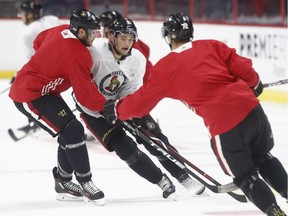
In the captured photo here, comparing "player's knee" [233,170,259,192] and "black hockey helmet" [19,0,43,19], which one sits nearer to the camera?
"player's knee" [233,170,259,192]

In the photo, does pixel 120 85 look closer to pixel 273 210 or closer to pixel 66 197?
pixel 66 197

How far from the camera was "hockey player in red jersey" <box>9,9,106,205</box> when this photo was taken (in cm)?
363

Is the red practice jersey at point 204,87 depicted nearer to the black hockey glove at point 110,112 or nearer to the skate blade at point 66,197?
the black hockey glove at point 110,112

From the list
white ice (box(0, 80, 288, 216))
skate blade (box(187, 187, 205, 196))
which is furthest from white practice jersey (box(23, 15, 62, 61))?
skate blade (box(187, 187, 205, 196))

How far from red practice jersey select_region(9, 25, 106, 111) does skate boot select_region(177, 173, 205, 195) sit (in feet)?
2.06

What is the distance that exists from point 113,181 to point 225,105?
1541mm

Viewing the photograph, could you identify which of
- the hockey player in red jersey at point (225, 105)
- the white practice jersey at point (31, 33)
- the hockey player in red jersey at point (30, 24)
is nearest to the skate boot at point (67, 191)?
the hockey player in red jersey at point (225, 105)

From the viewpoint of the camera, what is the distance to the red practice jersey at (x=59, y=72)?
362 centimetres

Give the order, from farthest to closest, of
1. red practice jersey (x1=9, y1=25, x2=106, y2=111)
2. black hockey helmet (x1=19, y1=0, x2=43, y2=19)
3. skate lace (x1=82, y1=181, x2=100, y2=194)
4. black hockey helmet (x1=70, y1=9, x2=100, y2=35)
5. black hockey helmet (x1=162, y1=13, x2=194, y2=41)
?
black hockey helmet (x1=19, y1=0, x2=43, y2=19) → skate lace (x1=82, y1=181, x2=100, y2=194) → black hockey helmet (x1=70, y1=9, x2=100, y2=35) → red practice jersey (x1=9, y1=25, x2=106, y2=111) → black hockey helmet (x1=162, y1=13, x2=194, y2=41)

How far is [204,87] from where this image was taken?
9.84 feet

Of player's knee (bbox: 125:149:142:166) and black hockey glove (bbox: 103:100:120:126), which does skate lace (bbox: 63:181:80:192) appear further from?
black hockey glove (bbox: 103:100:120:126)

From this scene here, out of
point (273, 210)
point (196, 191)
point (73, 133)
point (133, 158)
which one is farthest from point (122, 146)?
point (273, 210)

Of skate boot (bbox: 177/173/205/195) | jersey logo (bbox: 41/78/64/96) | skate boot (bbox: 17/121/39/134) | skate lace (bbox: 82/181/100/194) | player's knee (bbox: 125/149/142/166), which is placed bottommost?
skate boot (bbox: 17/121/39/134)

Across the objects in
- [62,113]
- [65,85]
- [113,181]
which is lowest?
[113,181]
